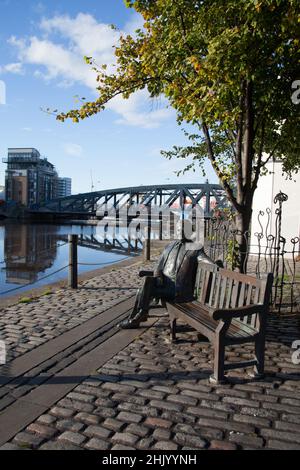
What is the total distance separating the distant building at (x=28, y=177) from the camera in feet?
389

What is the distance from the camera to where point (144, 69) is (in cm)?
643

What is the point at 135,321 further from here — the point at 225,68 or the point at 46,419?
the point at 225,68

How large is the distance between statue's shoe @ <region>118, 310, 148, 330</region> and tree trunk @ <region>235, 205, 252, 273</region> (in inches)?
91.0

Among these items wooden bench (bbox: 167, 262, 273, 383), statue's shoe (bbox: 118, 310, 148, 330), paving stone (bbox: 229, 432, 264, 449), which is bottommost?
paving stone (bbox: 229, 432, 264, 449)

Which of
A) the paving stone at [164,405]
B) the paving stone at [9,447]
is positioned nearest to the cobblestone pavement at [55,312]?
the paving stone at [9,447]

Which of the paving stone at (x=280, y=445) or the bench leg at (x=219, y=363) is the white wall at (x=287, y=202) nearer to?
the bench leg at (x=219, y=363)

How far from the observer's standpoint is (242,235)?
6703 millimetres

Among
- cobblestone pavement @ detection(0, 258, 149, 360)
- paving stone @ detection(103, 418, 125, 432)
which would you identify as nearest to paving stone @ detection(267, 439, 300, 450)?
paving stone @ detection(103, 418, 125, 432)

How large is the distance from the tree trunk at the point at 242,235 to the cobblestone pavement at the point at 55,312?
2.51 m

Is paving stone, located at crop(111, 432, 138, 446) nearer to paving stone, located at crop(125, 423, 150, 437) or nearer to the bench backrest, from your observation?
paving stone, located at crop(125, 423, 150, 437)

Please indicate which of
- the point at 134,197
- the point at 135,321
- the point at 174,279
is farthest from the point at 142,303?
the point at 134,197

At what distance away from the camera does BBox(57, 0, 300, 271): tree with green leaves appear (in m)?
4.65
